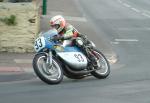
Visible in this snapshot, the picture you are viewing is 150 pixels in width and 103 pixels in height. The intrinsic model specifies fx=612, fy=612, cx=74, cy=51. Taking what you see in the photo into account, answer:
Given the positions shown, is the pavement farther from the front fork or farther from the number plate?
the front fork

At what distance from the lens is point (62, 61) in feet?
41.9

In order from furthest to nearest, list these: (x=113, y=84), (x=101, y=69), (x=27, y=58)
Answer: (x=27, y=58) → (x=101, y=69) → (x=113, y=84)

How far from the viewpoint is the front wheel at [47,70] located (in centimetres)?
1224

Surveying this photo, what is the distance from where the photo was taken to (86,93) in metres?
11.3

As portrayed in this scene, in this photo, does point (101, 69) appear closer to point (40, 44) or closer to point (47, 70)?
point (47, 70)

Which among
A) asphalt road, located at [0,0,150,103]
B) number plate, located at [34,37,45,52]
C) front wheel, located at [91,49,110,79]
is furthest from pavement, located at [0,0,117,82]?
front wheel, located at [91,49,110,79]

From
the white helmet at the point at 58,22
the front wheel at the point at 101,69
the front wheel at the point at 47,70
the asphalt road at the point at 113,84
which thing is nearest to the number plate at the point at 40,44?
the front wheel at the point at 47,70

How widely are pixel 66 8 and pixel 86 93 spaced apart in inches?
810

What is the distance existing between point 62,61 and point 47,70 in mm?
515

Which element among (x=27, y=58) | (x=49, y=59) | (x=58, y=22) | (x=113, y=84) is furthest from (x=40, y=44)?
(x=27, y=58)

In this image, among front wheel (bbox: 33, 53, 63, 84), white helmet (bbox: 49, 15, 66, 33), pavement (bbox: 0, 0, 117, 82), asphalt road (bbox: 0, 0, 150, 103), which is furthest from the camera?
pavement (bbox: 0, 0, 117, 82)

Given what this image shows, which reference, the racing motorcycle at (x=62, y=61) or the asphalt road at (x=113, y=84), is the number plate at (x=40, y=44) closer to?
the racing motorcycle at (x=62, y=61)

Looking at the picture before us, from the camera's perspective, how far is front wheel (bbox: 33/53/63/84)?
40.2 feet

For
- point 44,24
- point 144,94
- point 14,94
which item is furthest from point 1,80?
point 44,24
